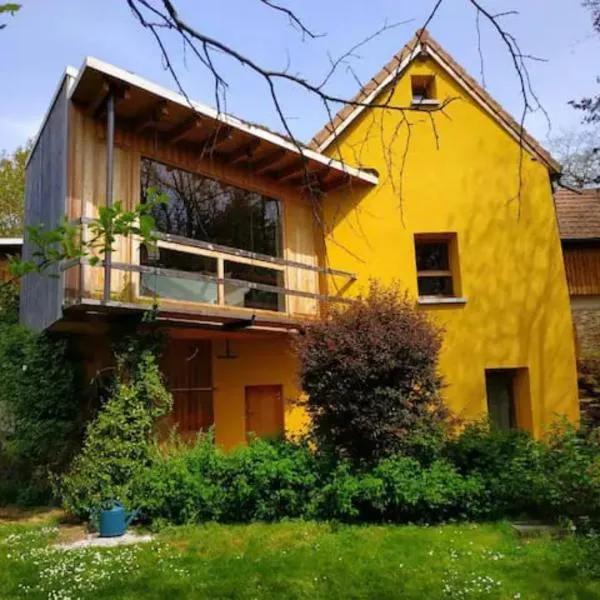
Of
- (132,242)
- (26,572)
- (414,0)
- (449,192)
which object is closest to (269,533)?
(26,572)

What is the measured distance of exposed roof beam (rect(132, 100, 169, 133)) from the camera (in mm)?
9094

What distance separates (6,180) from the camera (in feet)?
89.5

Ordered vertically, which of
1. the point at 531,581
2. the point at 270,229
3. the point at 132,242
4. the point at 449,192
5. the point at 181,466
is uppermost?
the point at 449,192

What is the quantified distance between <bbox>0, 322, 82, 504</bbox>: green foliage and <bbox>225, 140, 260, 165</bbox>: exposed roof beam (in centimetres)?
450

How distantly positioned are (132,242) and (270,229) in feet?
11.0

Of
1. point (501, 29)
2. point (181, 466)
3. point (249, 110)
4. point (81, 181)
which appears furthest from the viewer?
point (81, 181)

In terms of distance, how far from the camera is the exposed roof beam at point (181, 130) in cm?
959

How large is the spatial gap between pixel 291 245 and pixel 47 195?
4.71m

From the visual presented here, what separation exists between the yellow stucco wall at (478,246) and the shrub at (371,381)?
3.33 m

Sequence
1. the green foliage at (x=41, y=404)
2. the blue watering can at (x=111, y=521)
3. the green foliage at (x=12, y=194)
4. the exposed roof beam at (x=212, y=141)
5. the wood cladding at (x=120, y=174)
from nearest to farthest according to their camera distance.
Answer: the exposed roof beam at (x=212, y=141) < the blue watering can at (x=111, y=521) < the wood cladding at (x=120, y=174) < the green foliage at (x=41, y=404) < the green foliage at (x=12, y=194)

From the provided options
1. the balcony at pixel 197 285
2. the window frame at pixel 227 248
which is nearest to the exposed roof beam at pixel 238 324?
the balcony at pixel 197 285

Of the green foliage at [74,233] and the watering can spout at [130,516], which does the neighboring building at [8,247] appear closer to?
the watering can spout at [130,516]

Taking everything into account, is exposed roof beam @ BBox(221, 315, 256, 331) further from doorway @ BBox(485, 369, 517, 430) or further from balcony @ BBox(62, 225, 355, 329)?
doorway @ BBox(485, 369, 517, 430)

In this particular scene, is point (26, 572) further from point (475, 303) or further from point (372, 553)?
point (475, 303)
